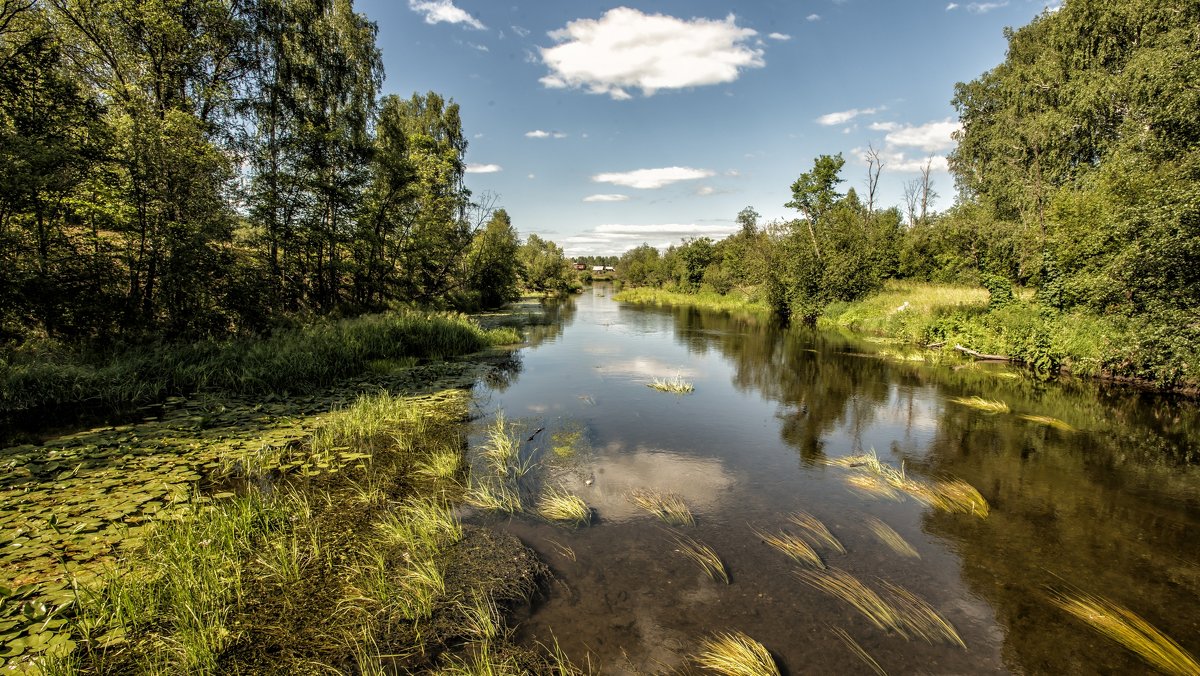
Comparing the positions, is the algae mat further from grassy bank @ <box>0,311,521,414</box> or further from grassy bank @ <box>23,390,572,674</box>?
grassy bank @ <box>0,311,521,414</box>

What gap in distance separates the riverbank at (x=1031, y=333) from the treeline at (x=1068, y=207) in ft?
0.27

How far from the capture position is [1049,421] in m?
10.6

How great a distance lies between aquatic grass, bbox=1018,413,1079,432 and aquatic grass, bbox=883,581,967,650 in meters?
9.13

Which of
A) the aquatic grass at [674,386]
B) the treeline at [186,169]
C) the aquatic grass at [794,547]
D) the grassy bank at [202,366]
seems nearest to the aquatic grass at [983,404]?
the aquatic grass at [674,386]

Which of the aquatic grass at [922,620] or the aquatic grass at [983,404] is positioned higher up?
the aquatic grass at [983,404]

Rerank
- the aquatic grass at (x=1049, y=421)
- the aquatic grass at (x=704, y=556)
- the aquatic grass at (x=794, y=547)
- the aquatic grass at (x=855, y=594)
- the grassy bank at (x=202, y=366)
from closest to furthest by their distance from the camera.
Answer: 1. the aquatic grass at (x=855, y=594)
2. the aquatic grass at (x=704, y=556)
3. the aquatic grass at (x=794, y=547)
4. the grassy bank at (x=202, y=366)
5. the aquatic grass at (x=1049, y=421)

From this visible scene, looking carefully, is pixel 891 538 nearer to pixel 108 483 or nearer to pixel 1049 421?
pixel 1049 421

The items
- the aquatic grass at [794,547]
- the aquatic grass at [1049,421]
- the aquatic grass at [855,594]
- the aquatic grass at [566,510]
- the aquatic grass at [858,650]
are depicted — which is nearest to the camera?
the aquatic grass at [858,650]

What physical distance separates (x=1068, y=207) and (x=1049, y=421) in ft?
39.3

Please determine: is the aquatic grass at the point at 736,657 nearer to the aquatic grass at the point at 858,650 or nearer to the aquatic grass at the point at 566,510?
the aquatic grass at the point at 858,650

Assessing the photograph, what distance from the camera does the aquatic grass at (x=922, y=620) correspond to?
414 cm

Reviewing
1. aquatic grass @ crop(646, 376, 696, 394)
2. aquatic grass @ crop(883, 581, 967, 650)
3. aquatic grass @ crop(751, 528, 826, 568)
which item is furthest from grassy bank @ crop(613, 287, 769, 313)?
aquatic grass @ crop(883, 581, 967, 650)

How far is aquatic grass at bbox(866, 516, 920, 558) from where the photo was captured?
553 cm

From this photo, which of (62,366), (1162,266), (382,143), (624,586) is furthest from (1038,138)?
(62,366)
